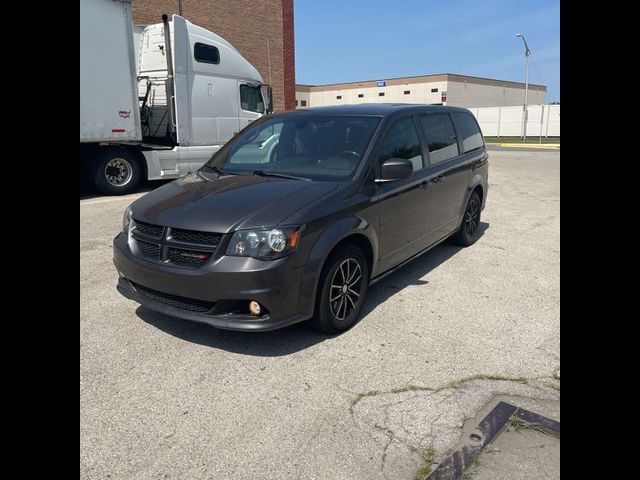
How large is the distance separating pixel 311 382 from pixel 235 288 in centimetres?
77

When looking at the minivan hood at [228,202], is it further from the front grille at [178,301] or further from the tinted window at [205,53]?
the tinted window at [205,53]

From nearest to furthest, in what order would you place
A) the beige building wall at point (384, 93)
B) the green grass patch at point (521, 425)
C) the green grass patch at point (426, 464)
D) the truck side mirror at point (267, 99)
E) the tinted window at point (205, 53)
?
the green grass patch at point (426, 464), the green grass patch at point (521, 425), the tinted window at point (205, 53), the truck side mirror at point (267, 99), the beige building wall at point (384, 93)

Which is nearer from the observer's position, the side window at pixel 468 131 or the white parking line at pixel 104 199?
the side window at pixel 468 131

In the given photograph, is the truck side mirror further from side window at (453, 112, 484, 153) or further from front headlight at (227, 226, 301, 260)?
front headlight at (227, 226, 301, 260)

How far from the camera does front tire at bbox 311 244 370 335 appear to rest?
3.66 m

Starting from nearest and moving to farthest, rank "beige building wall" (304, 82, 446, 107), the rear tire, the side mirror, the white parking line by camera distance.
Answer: the side mirror < the rear tire < the white parking line < "beige building wall" (304, 82, 446, 107)

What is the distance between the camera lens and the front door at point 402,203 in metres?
4.32

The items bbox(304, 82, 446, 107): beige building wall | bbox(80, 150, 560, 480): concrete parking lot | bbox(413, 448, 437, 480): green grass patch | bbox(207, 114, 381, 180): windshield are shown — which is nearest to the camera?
bbox(413, 448, 437, 480): green grass patch

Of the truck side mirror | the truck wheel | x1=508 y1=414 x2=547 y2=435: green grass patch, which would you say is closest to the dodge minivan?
x1=508 y1=414 x2=547 y2=435: green grass patch

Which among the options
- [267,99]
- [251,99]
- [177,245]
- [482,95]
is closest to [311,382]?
[177,245]

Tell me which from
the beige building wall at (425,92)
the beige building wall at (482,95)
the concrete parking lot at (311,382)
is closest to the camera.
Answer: the concrete parking lot at (311,382)

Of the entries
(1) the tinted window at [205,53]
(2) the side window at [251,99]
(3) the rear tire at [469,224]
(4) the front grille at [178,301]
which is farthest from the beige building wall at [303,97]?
(4) the front grille at [178,301]

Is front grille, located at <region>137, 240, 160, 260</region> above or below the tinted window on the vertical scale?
below

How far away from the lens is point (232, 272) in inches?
128
